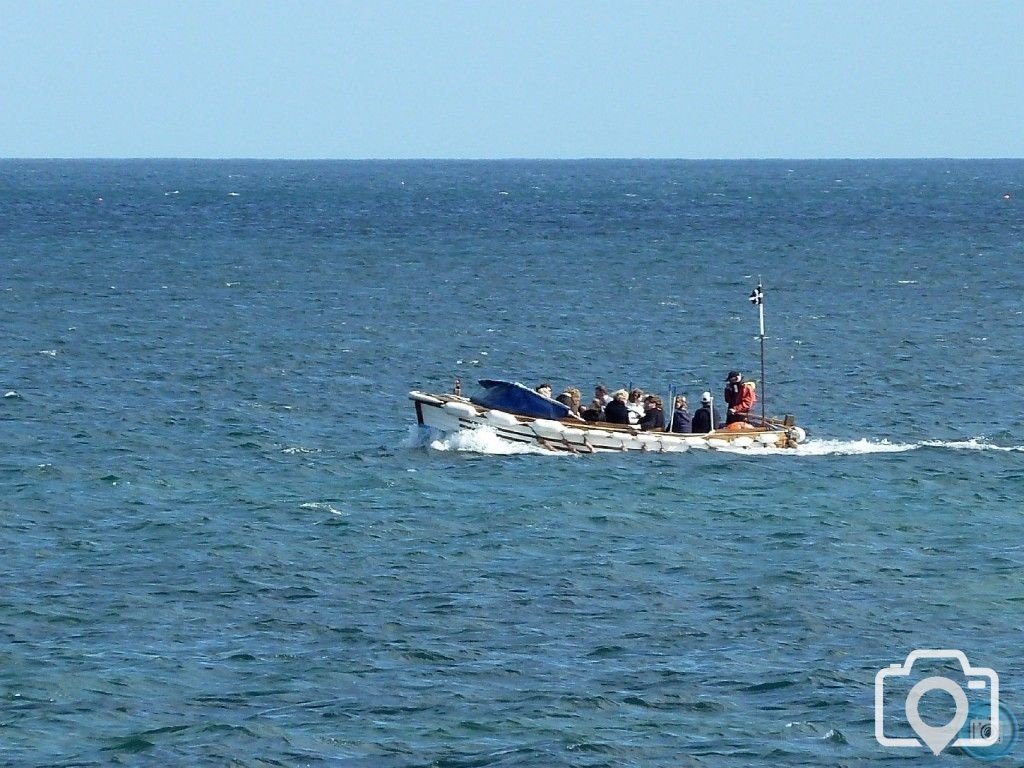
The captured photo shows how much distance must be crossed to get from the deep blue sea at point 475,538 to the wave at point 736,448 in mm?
165

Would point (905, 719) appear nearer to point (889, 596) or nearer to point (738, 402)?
point (889, 596)

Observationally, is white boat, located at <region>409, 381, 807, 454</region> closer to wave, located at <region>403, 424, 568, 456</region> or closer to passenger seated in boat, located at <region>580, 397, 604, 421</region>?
wave, located at <region>403, 424, 568, 456</region>

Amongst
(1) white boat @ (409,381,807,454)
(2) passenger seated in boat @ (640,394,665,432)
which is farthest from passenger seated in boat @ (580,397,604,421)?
(2) passenger seated in boat @ (640,394,665,432)

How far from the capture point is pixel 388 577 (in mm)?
29641

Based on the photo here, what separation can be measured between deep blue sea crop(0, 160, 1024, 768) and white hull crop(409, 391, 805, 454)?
1.22ft

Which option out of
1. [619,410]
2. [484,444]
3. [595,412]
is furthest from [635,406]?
[484,444]

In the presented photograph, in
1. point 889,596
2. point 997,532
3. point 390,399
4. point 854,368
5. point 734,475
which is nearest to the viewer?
point 889,596

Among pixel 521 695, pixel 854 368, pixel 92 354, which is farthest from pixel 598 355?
A: pixel 521 695

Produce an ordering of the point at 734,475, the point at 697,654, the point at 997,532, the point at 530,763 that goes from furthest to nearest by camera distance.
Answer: the point at 734,475 → the point at 997,532 → the point at 697,654 → the point at 530,763

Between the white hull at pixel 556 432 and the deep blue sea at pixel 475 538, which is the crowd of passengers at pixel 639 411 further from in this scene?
the deep blue sea at pixel 475 538

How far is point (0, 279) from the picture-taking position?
81000 millimetres

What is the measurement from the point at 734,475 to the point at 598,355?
2025 cm

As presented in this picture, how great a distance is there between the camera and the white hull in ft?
129

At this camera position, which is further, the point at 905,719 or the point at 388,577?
the point at 388,577
